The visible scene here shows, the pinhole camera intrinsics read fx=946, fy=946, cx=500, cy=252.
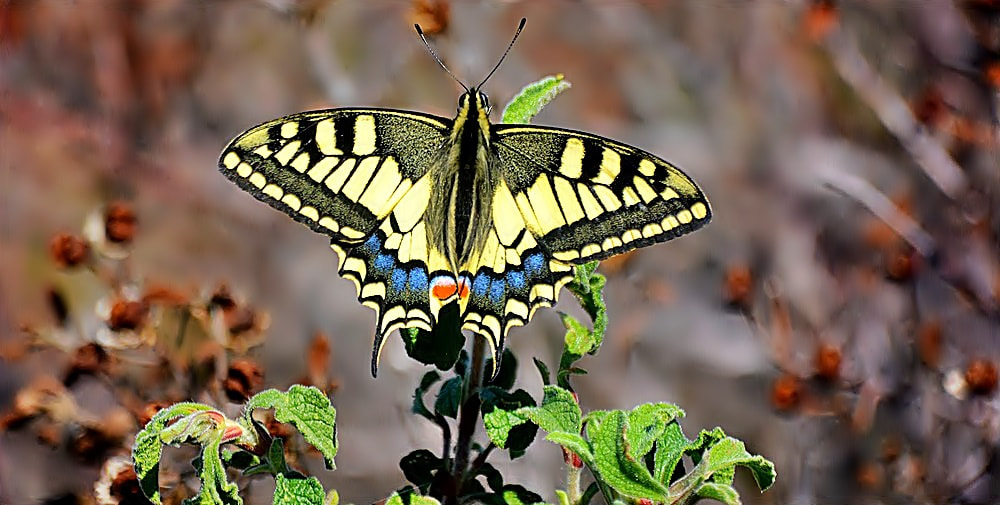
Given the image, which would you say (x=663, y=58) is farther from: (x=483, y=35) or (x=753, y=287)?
(x=753, y=287)

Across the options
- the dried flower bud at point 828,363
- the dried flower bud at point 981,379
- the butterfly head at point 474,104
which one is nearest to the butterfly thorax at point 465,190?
the butterfly head at point 474,104

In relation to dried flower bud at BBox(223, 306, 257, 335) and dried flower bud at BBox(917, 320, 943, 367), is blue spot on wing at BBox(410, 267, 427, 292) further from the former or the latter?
dried flower bud at BBox(917, 320, 943, 367)

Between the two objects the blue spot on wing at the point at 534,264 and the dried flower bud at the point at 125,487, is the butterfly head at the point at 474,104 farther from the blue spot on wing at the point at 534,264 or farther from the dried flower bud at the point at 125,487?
the dried flower bud at the point at 125,487

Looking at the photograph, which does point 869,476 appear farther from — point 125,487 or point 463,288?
point 125,487

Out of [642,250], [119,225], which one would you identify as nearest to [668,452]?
[119,225]

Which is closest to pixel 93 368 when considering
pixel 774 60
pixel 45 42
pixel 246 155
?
pixel 246 155

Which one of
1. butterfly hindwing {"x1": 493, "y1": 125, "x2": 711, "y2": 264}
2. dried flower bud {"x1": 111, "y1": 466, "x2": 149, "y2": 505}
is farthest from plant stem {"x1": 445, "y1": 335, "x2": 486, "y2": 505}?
dried flower bud {"x1": 111, "y1": 466, "x2": 149, "y2": 505}
